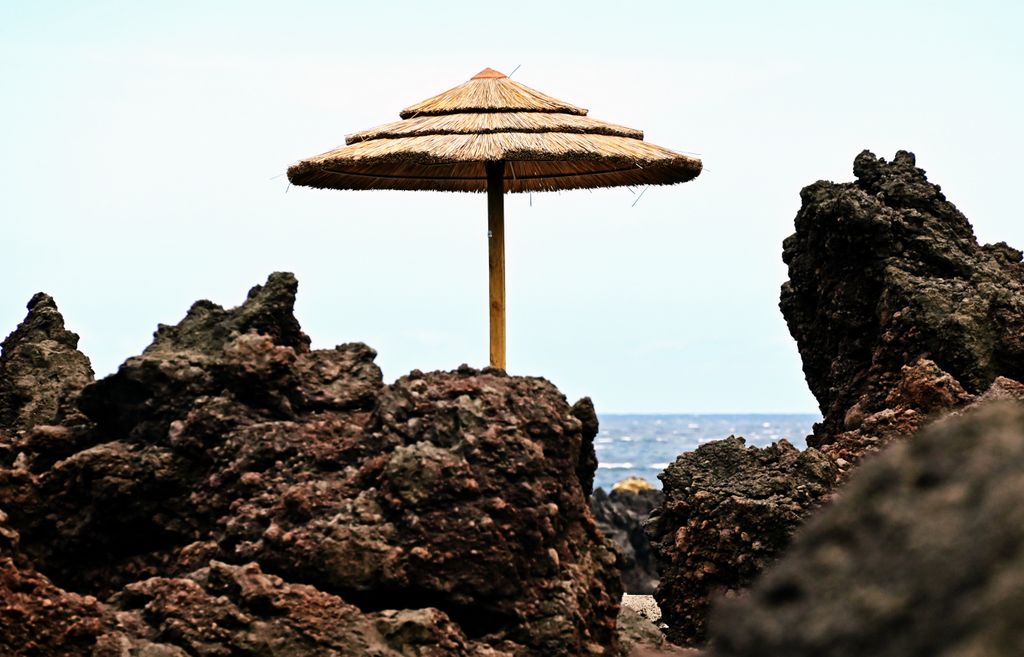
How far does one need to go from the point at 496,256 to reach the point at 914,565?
917cm

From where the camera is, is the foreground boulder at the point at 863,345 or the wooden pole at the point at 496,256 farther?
the wooden pole at the point at 496,256

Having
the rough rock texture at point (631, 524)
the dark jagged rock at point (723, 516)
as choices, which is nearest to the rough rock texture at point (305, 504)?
the dark jagged rock at point (723, 516)

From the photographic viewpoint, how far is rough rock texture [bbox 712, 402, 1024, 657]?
6.10 ft

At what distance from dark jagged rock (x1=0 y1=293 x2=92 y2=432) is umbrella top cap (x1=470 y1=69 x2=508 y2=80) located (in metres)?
4.19

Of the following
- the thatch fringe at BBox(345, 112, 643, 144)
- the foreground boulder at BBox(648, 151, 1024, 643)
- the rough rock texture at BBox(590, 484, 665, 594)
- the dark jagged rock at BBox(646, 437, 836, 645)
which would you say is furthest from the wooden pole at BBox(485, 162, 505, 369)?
the rough rock texture at BBox(590, 484, 665, 594)

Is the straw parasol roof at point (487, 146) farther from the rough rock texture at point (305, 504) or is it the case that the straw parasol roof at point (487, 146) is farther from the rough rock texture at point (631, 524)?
the rough rock texture at point (631, 524)

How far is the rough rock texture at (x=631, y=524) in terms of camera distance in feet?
64.3

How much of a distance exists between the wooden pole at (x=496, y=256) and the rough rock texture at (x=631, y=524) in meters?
8.01

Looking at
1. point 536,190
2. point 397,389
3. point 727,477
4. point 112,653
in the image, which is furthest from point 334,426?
point 536,190

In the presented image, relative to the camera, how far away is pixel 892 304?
29.7 feet

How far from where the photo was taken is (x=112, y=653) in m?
5.31

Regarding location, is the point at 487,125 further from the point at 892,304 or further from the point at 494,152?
the point at 892,304

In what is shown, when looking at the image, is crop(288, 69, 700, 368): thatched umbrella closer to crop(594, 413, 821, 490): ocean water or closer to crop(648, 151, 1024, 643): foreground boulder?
crop(648, 151, 1024, 643): foreground boulder

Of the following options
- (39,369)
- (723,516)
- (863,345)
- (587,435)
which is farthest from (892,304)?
(39,369)
